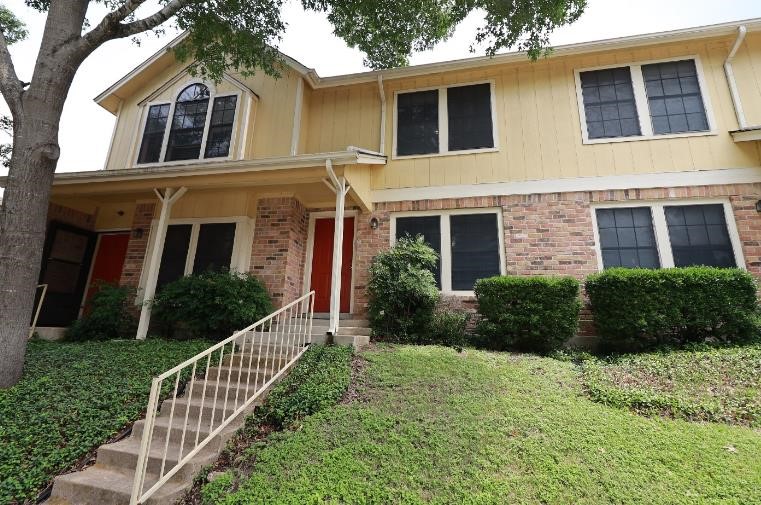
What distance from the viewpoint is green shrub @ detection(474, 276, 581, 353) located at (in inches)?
223

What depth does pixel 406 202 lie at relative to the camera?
7.63 metres

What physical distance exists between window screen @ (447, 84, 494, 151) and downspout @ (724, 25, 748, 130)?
426 cm

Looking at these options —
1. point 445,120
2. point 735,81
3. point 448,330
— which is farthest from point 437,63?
point 448,330

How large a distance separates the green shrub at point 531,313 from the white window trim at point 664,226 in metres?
1.37

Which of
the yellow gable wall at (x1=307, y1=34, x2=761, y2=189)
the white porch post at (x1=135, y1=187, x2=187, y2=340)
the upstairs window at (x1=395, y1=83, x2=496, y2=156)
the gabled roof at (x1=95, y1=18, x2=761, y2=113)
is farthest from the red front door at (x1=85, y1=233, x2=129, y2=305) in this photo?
the upstairs window at (x1=395, y1=83, x2=496, y2=156)

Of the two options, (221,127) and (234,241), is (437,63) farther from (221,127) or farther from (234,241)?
(234,241)

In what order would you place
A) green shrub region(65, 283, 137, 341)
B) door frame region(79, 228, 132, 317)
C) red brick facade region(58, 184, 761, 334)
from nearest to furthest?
red brick facade region(58, 184, 761, 334) < green shrub region(65, 283, 137, 341) < door frame region(79, 228, 132, 317)

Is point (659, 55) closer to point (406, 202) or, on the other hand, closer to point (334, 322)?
point (406, 202)

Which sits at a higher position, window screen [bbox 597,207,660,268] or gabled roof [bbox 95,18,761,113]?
gabled roof [bbox 95,18,761,113]

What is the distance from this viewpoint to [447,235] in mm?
7320

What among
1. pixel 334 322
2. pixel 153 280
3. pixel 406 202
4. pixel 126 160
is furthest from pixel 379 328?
pixel 126 160

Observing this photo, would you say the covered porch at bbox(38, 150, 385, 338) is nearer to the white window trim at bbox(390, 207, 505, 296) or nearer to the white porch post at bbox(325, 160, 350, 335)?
the white porch post at bbox(325, 160, 350, 335)

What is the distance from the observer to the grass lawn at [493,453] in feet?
8.86

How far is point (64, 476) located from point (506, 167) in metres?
7.62
